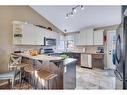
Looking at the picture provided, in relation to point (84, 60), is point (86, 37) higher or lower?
higher

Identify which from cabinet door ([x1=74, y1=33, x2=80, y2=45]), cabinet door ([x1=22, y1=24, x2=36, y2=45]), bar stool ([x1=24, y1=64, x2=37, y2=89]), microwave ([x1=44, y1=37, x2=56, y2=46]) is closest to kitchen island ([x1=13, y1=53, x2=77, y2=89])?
bar stool ([x1=24, y1=64, x2=37, y2=89])

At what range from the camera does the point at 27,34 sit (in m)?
3.78

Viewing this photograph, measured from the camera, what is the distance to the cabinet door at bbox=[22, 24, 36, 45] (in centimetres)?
357

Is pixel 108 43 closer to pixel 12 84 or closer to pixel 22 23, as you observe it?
pixel 22 23

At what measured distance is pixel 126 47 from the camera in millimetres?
1593

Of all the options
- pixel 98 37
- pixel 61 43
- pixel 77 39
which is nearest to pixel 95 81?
pixel 98 37

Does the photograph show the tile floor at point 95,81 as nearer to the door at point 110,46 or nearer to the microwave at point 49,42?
the door at point 110,46

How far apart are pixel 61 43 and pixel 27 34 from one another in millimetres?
2315

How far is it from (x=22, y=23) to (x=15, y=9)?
377mm

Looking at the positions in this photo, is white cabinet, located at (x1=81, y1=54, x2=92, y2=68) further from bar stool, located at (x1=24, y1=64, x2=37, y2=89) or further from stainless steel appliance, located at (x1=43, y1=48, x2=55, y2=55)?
bar stool, located at (x1=24, y1=64, x2=37, y2=89)

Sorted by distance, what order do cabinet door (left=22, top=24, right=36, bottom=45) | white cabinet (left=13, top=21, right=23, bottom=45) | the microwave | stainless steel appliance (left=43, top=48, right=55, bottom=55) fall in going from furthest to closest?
stainless steel appliance (left=43, top=48, right=55, bottom=55) < the microwave < cabinet door (left=22, top=24, right=36, bottom=45) < white cabinet (left=13, top=21, right=23, bottom=45)

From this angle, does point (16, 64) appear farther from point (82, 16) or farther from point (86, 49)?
point (86, 49)

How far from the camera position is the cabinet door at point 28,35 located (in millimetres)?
3569
